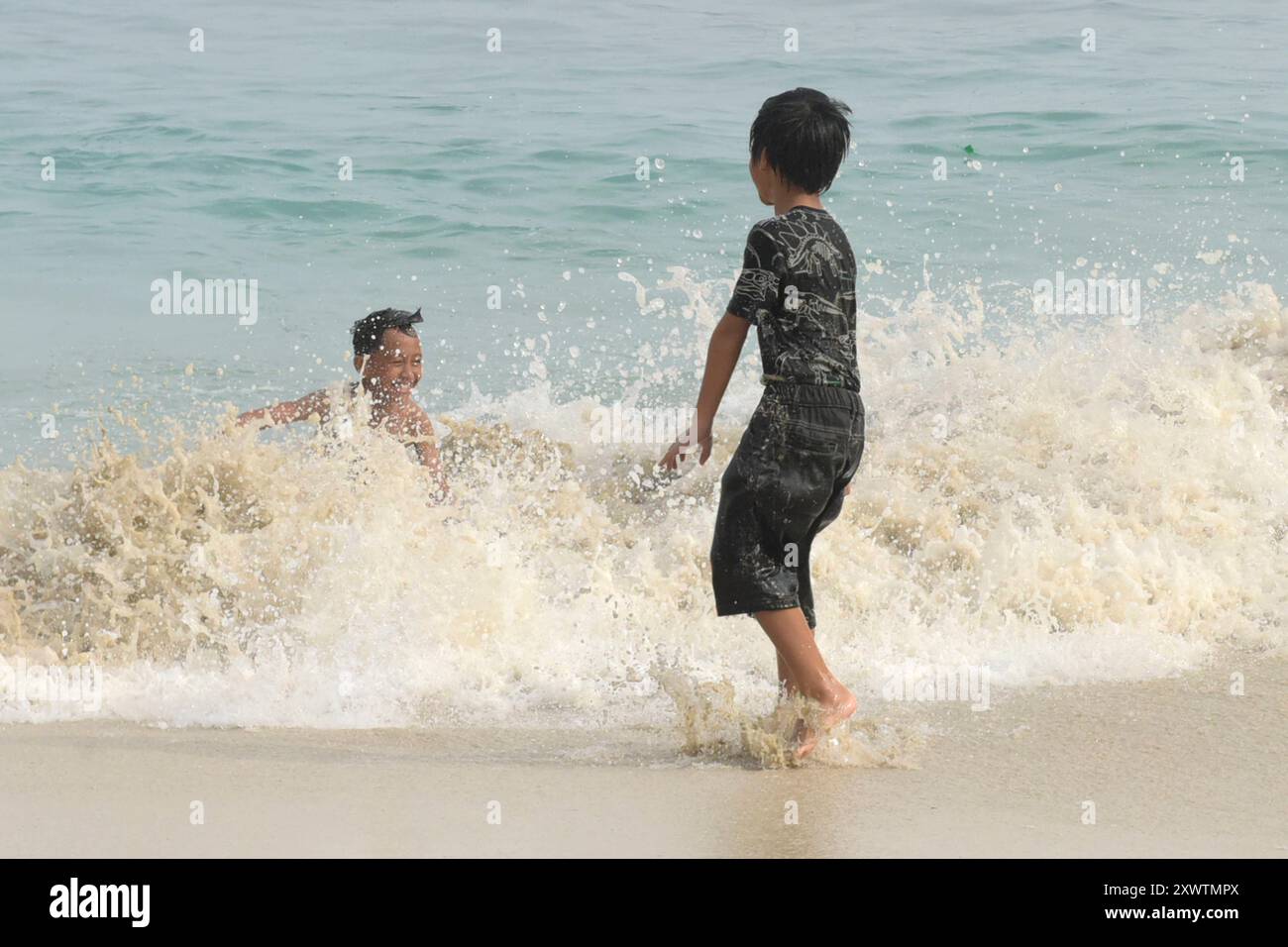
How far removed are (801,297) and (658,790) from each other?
1.24m

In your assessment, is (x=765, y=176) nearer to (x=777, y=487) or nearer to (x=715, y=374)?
(x=715, y=374)

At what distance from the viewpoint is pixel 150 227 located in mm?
12164

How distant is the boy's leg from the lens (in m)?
3.62

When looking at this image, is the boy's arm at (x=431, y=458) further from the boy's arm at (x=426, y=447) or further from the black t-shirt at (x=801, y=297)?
the black t-shirt at (x=801, y=297)

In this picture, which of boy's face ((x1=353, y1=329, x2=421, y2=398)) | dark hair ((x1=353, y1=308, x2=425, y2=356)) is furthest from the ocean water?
dark hair ((x1=353, y1=308, x2=425, y2=356))

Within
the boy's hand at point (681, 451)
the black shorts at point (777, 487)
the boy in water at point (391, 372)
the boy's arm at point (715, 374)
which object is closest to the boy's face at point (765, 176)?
the boy's arm at point (715, 374)

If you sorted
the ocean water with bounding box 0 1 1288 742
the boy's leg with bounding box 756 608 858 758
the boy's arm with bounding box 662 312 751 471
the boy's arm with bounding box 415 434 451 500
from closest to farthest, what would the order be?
the boy's arm with bounding box 662 312 751 471 < the boy's leg with bounding box 756 608 858 758 < the ocean water with bounding box 0 1 1288 742 < the boy's arm with bounding box 415 434 451 500

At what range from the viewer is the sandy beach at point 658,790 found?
123 inches

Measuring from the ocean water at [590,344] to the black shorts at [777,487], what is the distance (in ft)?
1.78

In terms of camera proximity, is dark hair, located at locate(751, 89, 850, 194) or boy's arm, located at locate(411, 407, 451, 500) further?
boy's arm, located at locate(411, 407, 451, 500)

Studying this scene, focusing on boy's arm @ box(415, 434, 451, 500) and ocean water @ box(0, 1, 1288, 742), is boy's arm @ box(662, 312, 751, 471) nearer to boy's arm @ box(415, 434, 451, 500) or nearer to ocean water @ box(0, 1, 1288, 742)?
ocean water @ box(0, 1, 1288, 742)

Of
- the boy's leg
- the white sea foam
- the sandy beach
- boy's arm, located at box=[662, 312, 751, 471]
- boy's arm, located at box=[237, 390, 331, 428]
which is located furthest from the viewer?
boy's arm, located at box=[237, 390, 331, 428]

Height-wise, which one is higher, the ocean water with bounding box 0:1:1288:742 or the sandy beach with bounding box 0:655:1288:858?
the ocean water with bounding box 0:1:1288:742
